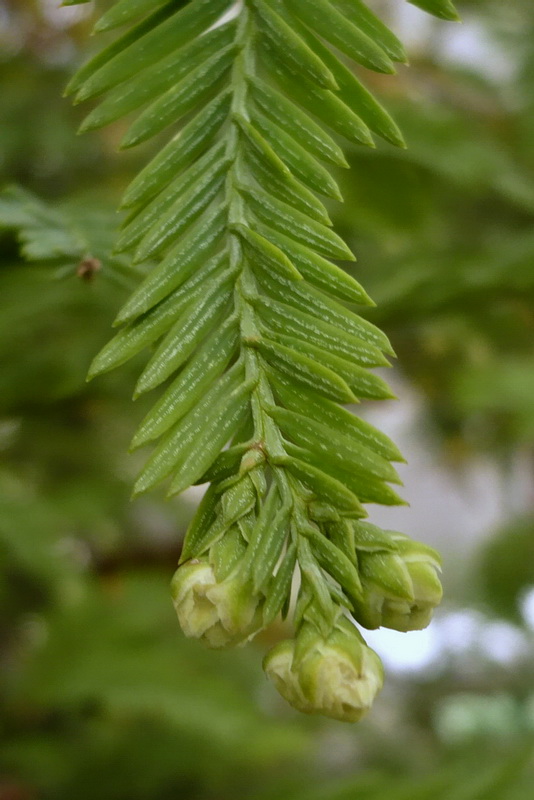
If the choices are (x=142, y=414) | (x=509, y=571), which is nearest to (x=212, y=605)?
(x=142, y=414)

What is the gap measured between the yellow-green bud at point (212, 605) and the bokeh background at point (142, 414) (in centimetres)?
17

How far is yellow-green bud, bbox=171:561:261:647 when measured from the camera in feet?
0.78

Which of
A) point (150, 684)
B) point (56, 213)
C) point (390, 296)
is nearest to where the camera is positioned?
point (56, 213)

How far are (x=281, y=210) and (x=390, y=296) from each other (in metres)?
0.27

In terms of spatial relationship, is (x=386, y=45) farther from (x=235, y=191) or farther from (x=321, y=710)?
(x=321, y=710)

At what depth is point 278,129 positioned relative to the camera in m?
0.32

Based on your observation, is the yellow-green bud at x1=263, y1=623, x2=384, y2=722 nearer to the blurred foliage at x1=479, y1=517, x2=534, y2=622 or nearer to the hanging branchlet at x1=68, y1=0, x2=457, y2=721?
the hanging branchlet at x1=68, y1=0, x2=457, y2=721

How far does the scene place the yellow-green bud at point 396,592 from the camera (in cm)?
25

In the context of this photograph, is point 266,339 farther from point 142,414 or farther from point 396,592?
point 142,414

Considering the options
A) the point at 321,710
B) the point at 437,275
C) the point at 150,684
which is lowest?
the point at 150,684

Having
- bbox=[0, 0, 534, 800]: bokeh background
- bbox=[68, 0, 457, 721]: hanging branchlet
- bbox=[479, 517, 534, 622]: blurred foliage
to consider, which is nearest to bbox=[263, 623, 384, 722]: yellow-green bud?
bbox=[68, 0, 457, 721]: hanging branchlet

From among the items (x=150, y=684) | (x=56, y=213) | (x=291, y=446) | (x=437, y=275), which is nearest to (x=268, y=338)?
(x=291, y=446)

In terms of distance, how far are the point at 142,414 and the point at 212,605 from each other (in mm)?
682

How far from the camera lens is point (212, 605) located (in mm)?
240
